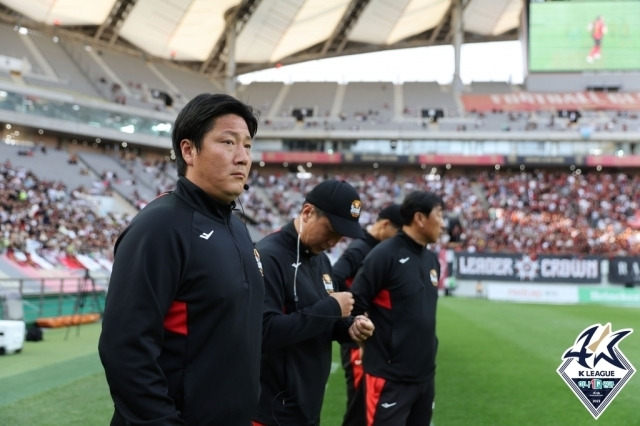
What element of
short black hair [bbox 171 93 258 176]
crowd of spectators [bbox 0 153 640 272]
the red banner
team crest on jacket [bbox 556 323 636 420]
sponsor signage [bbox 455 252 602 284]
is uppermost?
the red banner

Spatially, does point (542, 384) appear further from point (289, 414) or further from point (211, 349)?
point (211, 349)

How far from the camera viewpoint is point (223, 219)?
8.59 feet

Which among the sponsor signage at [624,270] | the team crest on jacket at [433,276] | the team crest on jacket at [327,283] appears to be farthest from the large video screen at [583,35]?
the team crest on jacket at [327,283]

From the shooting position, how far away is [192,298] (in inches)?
94.3

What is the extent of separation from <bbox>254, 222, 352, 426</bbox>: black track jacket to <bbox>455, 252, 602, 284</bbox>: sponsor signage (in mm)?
30110

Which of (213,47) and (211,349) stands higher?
(213,47)

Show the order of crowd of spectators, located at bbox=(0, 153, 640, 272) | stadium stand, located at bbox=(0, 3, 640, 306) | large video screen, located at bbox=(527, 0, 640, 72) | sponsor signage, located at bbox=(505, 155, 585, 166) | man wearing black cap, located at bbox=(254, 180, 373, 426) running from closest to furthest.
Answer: man wearing black cap, located at bbox=(254, 180, 373, 426) → crowd of spectators, located at bbox=(0, 153, 640, 272) → stadium stand, located at bbox=(0, 3, 640, 306) → sponsor signage, located at bbox=(505, 155, 585, 166) → large video screen, located at bbox=(527, 0, 640, 72)

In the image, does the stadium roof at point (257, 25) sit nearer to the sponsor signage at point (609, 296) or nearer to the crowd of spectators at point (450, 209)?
the crowd of spectators at point (450, 209)

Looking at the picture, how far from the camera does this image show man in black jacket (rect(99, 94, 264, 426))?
2.28 meters

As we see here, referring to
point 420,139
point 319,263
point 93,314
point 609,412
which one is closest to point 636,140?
point 420,139

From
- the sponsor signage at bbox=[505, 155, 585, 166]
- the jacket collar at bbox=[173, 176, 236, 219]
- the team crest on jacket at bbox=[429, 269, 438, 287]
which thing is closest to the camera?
the jacket collar at bbox=[173, 176, 236, 219]

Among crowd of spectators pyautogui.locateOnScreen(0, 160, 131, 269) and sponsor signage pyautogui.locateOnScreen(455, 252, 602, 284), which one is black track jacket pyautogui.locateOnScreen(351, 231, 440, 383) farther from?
sponsor signage pyautogui.locateOnScreen(455, 252, 602, 284)

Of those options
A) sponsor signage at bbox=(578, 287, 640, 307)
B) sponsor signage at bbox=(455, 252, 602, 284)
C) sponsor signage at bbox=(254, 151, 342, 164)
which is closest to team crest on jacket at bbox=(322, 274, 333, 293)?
sponsor signage at bbox=(578, 287, 640, 307)

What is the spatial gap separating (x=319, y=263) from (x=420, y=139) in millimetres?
53804
